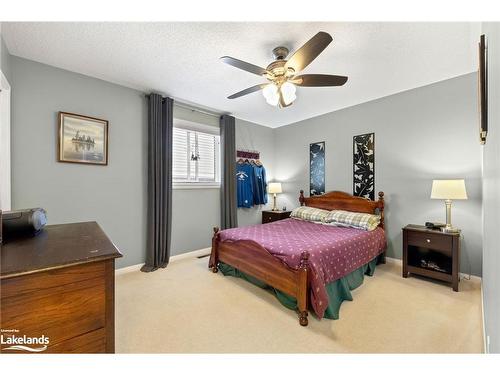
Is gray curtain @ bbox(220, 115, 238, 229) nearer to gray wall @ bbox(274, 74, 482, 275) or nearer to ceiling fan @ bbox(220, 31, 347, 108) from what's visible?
gray wall @ bbox(274, 74, 482, 275)

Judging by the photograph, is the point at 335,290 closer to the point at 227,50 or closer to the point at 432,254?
the point at 432,254

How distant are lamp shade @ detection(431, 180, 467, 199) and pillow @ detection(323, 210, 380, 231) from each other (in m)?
0.76

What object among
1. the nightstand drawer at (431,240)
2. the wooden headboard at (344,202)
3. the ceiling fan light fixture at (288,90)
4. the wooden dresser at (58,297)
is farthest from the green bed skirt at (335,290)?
the ceiling fan light fixture at (288,90)

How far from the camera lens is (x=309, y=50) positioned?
5.38ft

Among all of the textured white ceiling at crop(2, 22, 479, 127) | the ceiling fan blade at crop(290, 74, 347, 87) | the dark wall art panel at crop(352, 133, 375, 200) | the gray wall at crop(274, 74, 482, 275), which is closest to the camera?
the textured white ceiling at crop(2, 22, 479, 127)

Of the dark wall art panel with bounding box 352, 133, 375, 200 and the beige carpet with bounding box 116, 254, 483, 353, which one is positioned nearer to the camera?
the beige carpet with bounding box 116, 254, 483, 353

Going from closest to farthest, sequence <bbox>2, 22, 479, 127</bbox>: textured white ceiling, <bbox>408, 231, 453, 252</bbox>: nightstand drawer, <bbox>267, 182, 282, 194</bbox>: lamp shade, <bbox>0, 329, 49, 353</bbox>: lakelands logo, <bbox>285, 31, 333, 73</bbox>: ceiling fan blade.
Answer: <bbox>0, 329, 49, 353</bbox>: lakelands logo
<bbox>285, 31, 333, 73</bbox>: ceiling fan blade
<bbox>2, 22, 479, 127</bbox>: textured white ceiling
<bbox>408, 231, 453, 252</bbox>: nightstand drawer
<bbox>267, 182, 282, 194</bbox>: lamp shade

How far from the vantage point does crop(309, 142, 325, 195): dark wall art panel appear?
409 cm

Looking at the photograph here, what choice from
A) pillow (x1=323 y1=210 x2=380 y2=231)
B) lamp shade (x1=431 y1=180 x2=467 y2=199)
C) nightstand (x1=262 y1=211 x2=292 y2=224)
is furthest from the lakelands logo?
nightstand (x1=262 y1=211 x2=292 y2=224)

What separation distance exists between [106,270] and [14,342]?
0.33m

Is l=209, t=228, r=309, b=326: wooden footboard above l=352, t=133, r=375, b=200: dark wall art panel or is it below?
below

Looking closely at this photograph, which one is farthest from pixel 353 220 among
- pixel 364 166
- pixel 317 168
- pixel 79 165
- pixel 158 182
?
pixel 79 165
